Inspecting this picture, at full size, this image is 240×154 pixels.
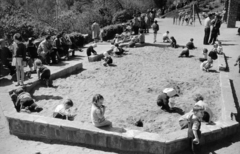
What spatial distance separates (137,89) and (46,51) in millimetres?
4447

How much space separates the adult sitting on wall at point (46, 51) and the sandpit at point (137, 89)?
151cm

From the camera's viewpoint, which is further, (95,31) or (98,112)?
(95,31)

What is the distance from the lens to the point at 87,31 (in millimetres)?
18781

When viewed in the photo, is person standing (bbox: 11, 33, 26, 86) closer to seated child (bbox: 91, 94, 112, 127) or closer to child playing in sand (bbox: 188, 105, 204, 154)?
seated child (bbox: 91, 94, 112, 127)

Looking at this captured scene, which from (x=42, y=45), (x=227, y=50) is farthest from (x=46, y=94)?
(x=227, y=50)

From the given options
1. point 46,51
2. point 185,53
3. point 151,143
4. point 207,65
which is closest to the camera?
point 151,143

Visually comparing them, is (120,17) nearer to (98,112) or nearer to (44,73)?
(44,73)

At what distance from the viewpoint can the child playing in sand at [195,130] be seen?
5086 mm

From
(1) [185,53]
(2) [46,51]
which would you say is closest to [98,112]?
(2) [46,51]

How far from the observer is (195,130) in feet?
16.8

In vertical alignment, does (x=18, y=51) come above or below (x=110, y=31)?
below

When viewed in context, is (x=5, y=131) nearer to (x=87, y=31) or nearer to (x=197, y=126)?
(x=197, y=126)

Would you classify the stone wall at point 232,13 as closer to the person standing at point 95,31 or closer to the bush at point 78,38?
the person standing at point 95,31

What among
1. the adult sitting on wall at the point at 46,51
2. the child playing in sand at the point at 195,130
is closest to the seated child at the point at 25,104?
the child playing in sand at the point at 195,130
